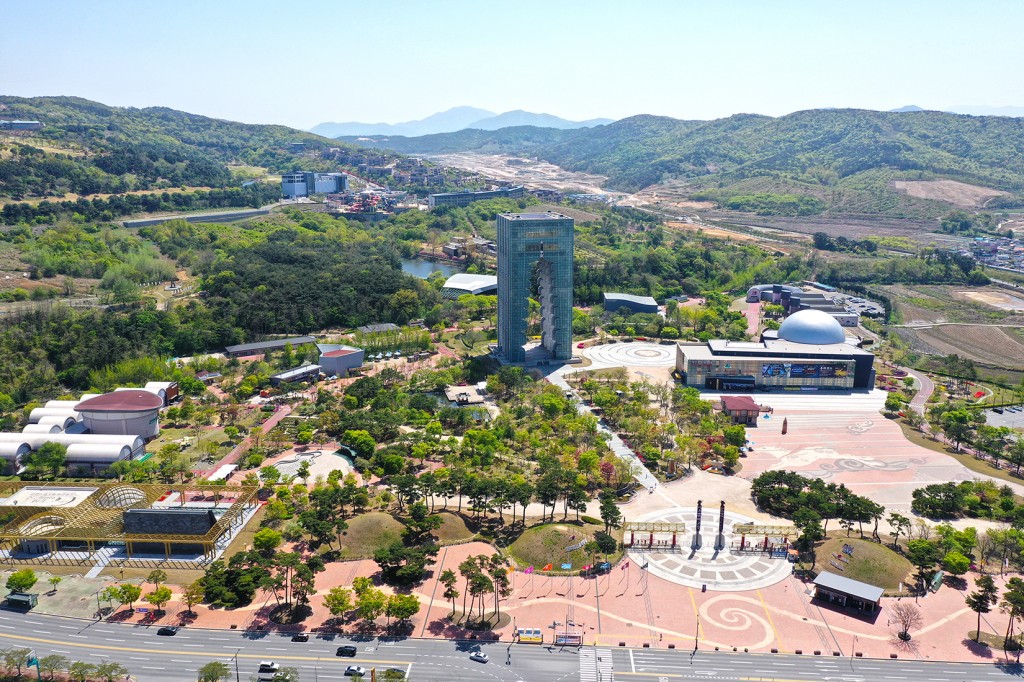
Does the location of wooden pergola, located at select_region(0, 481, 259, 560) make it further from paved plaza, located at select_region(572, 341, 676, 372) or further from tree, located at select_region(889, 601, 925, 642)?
paved plaza, located at select_region(572, 341, 676, 372)

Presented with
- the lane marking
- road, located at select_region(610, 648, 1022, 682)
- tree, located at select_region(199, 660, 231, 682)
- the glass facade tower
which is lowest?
road, located at select_region(610, 648, 1022, 682)

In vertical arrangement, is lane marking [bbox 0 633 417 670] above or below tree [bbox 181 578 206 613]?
Answer: below

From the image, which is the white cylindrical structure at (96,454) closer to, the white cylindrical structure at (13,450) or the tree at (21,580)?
the white cylindrical structure at (13,450)

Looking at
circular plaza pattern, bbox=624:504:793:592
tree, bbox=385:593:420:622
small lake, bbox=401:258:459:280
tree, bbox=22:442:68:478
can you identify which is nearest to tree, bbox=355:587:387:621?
tree, bbox=385:593:420:622

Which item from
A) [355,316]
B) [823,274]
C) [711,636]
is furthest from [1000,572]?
[823,274]

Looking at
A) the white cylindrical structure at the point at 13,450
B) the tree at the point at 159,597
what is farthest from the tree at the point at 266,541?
the white cylindrical structure at the point at 13,450

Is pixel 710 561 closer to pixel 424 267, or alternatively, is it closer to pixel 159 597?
pixel 159 597

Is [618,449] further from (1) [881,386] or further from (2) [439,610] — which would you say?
(1) [881,386]
